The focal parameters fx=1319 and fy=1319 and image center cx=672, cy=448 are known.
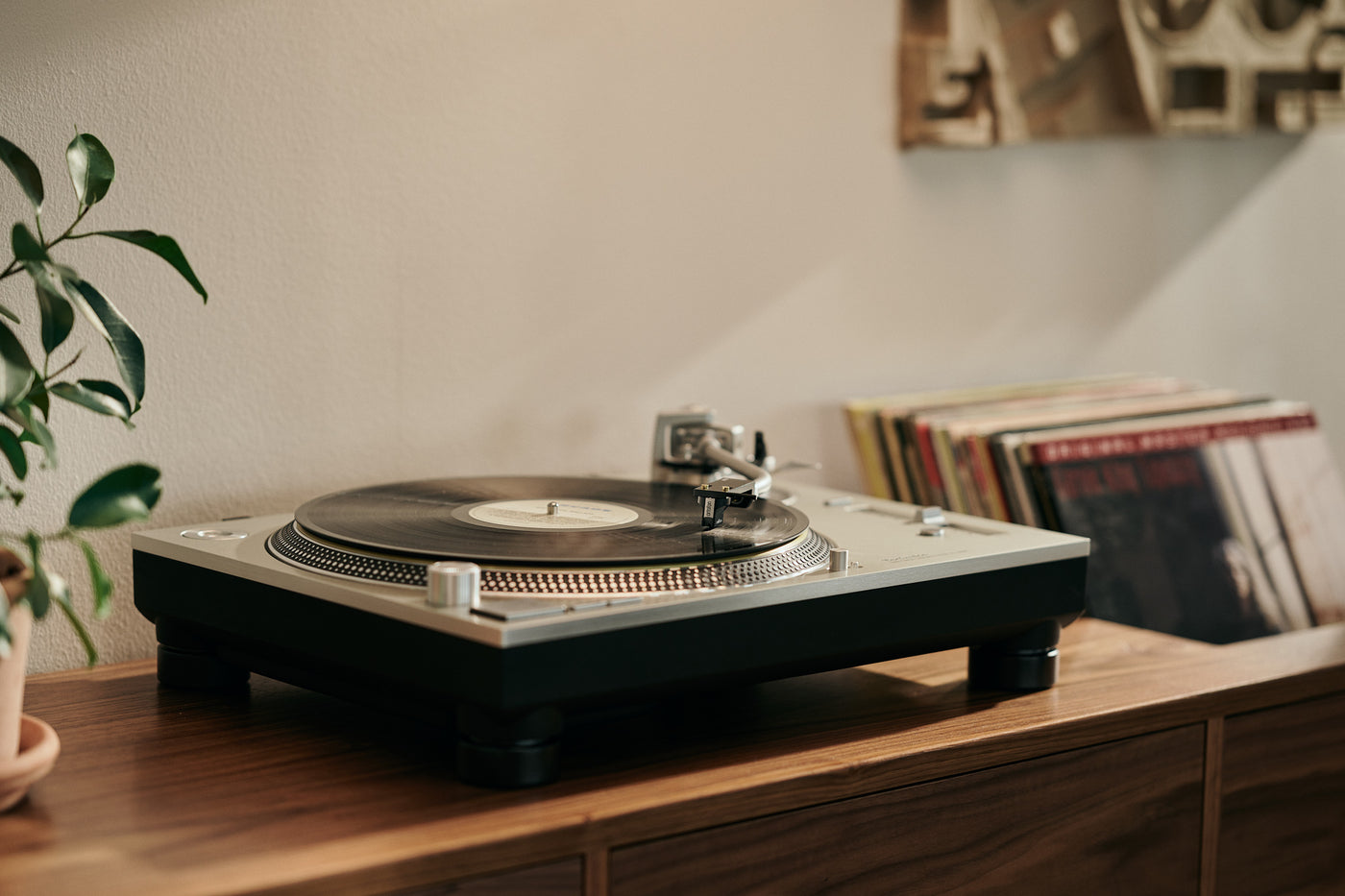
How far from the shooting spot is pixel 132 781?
827 mm

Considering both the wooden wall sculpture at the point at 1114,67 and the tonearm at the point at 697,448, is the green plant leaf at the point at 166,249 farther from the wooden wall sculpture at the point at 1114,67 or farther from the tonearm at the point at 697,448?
the wooden wall sculpture at the point at 1114,67

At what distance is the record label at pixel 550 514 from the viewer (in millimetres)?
965

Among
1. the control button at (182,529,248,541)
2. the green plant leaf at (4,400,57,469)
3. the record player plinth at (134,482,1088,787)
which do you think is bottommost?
the record player plinth at (134,482,1088,787)

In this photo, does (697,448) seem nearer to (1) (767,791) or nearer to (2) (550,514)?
(2) (550,514)

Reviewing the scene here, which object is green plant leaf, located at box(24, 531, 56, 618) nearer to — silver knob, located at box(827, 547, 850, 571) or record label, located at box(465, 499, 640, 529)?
record label, located at box(465, 499, 640, 529)

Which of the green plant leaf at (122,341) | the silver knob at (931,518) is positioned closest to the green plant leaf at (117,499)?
the green plant leaf at (122,341)

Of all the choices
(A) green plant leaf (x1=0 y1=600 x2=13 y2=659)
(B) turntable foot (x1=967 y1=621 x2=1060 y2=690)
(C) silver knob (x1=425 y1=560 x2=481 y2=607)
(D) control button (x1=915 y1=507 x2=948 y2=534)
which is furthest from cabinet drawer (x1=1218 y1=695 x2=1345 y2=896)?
(A) green plant leaf (x1=0 y1=600 x2=13 y2=659)

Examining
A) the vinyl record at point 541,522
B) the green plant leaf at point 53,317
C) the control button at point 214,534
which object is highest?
the green plant leaf at point 53,317

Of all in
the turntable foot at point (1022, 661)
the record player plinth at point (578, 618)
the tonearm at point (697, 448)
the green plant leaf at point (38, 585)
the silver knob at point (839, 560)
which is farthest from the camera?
the tonearm at point (697, 448)

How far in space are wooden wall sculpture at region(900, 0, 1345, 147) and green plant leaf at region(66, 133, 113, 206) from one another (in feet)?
3.15

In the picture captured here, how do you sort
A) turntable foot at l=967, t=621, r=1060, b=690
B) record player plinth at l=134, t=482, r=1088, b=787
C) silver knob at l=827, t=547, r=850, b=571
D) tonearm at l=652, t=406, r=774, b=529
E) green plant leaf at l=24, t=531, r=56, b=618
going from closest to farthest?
1. green plant leaf at l=24, t=531, r=56, b=618
2. record player plinth at l=134, t=482, r=1088, b=787
3. silver knob at l=827, t=547, r=850, b=571
4. turntable foot at l=967, t=621, r=1060, b=690
5. tonearm at l=652, t=406, r=774, b=529

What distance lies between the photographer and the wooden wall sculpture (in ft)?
5.06

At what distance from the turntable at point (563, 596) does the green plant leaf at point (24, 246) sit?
248 mm

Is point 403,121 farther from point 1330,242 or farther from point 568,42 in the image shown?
point 1330,242
